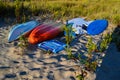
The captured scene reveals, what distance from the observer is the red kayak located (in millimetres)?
6223

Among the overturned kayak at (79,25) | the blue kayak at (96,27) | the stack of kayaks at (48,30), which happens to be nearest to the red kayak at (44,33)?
the stack of kayaks at (48,30)

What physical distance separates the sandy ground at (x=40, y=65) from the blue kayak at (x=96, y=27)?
34.5 inches

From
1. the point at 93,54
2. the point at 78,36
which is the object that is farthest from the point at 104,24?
the point at 93,54

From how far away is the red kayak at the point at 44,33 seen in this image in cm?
622

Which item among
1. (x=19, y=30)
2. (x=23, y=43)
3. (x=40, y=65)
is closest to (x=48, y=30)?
(x=19, y=30)

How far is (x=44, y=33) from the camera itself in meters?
6.46

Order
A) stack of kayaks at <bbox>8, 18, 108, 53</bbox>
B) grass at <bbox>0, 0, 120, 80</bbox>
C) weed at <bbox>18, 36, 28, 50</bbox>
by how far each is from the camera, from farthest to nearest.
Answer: grass at <bbox>0, 0, 120, 80</bbox> < stack of kayaks at <bbox>8, 18, 108, 53</bbox> < weed at <bbox>18, 36, 28, 50</bbox>

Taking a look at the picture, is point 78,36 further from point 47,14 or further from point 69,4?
point 69,4

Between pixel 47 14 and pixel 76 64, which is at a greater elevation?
pixel 47 14

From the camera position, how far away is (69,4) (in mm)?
9273

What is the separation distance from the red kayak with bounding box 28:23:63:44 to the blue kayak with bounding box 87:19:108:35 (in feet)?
2.45

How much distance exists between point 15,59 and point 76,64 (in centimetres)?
116

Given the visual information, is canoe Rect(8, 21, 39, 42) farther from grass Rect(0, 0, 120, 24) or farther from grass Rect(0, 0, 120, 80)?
grass Rect(0, 0, 120, 24)

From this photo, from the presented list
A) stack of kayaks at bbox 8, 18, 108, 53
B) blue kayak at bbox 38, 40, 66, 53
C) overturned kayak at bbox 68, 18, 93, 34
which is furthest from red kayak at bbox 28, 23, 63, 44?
overturned kayak at bbox 68, 18, 93, 34
